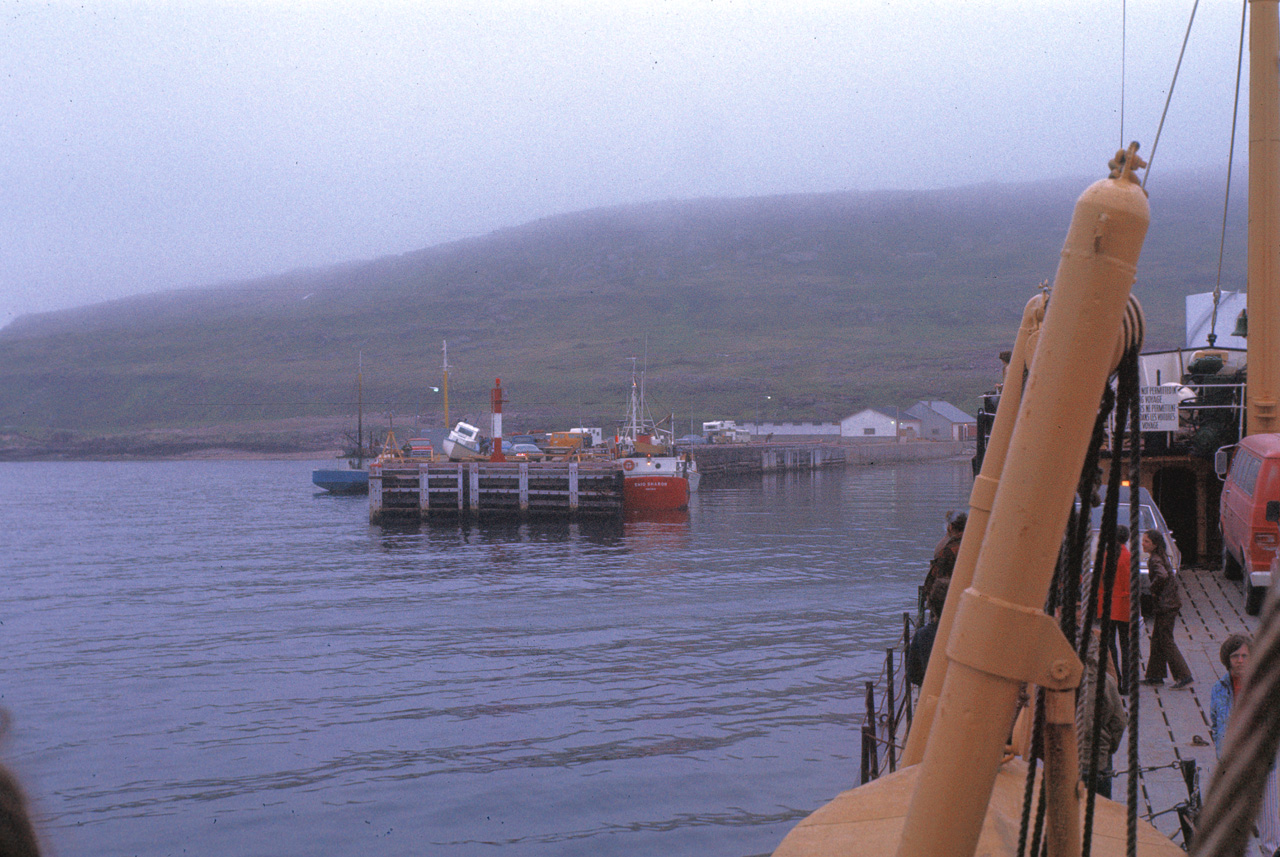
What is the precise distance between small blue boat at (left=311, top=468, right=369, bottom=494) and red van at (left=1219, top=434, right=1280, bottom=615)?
76.1 meters

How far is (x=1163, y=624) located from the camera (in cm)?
1008

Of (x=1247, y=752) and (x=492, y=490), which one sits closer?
(x=1247, y=752)

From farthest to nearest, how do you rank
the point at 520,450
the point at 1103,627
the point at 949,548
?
the point at 520,450 < the point at 949,548 < the point at 1103,627

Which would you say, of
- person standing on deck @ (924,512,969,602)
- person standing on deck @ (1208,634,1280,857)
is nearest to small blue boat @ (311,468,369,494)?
person standing on deck @ (924,512,969,602)

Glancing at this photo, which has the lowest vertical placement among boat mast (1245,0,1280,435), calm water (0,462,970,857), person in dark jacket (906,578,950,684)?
calm water (0,462,970,857)

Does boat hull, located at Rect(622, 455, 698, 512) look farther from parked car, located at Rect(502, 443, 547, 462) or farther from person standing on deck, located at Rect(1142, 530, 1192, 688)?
person standing on deck, located at Rect(1142, 530, 1192, 688)

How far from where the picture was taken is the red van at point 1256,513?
44.0 feet

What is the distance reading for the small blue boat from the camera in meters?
84.1

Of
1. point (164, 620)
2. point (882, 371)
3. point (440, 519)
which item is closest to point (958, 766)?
point (164, 620)

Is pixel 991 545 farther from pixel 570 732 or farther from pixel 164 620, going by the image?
pixel 164 620

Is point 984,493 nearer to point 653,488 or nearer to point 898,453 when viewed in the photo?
point 653,488

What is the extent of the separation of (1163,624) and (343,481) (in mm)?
81567

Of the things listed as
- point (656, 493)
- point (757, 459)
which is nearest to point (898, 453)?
point (757, 459)

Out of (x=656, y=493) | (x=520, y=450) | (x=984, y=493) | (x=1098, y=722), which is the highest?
(x=984, y=493)
